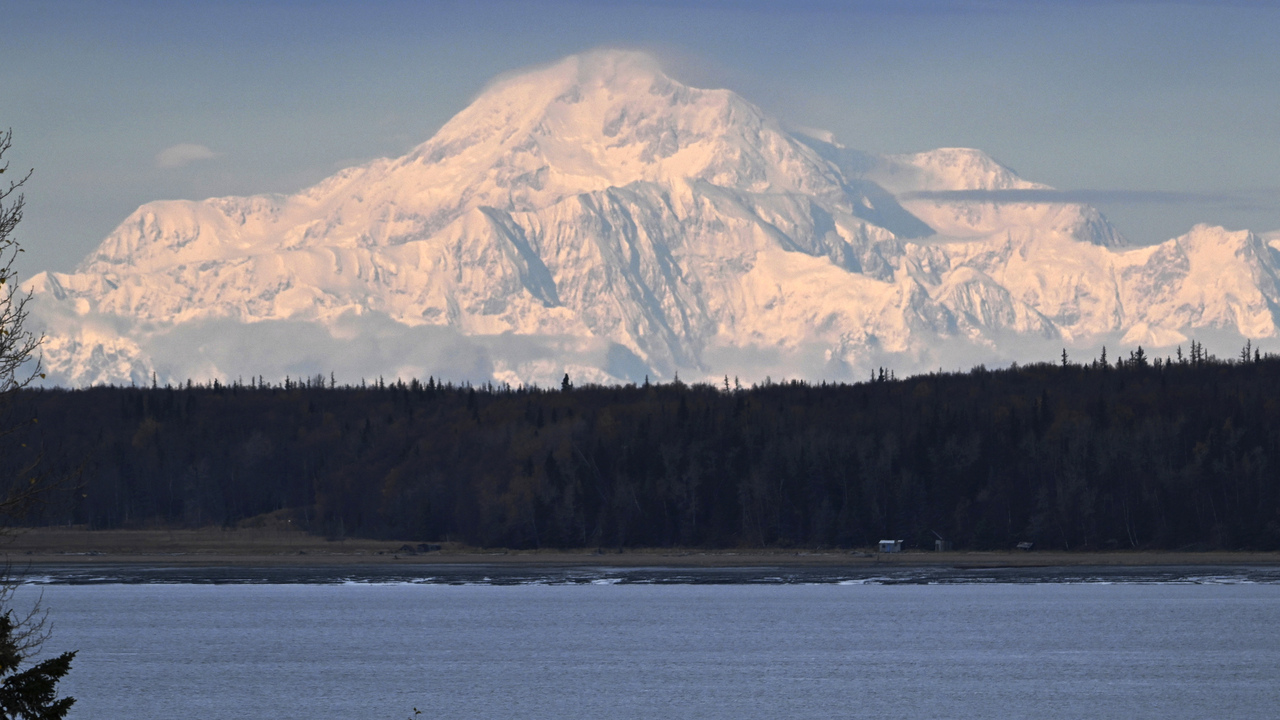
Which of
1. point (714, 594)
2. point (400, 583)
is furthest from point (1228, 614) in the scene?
point (400, 583)

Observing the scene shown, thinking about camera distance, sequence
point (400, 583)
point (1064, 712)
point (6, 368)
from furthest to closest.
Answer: point (400, 583), point (1064, 712), point (6, 368)

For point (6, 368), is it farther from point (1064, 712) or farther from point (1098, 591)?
point (1098, 591)

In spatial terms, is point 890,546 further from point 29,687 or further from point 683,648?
point 29,687

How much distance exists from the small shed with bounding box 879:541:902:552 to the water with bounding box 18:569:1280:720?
96.5ft

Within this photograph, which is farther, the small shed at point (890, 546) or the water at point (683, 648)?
the small shed at point (890, 546)

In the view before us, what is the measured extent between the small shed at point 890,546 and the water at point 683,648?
29.4 meters

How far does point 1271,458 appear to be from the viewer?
187 metres

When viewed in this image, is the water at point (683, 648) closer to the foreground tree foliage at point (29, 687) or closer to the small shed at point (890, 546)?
the small shed at point (890, 546)

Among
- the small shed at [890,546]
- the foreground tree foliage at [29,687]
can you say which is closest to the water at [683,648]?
the small shed at [890,546]

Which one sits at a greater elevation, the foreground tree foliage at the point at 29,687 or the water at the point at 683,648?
the foreground tree foliage at the point at 29,687

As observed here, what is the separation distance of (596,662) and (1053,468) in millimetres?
109857

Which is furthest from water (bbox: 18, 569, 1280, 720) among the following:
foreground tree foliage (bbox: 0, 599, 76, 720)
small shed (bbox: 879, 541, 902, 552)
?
foreground tree foliage (bbox: 0, 599, 76, 720)

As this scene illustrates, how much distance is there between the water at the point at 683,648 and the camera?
78.6 metres

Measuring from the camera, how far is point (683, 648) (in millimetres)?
105250
